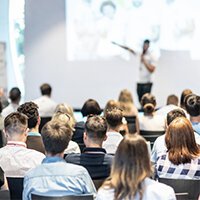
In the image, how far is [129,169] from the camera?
2.14 metres

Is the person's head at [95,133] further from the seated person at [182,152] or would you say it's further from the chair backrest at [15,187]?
the chair backrest at [15,187]

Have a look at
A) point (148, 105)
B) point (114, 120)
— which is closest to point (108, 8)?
point (148, 105)

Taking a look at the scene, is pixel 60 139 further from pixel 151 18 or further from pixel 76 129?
pixel 151 18

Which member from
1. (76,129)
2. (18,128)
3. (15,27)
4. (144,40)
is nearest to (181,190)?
(18,128)

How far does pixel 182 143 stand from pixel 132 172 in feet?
Answer: 3.53

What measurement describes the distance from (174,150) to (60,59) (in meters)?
7.79

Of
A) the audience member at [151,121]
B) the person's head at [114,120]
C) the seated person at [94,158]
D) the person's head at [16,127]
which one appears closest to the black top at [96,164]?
the seated person at [94,158]

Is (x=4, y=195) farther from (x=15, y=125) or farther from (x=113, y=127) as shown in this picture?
(x=113, y=127)

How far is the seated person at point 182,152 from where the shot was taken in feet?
10.3

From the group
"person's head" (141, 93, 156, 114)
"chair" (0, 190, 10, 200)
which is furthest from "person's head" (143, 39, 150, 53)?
"chair" (0, 190, 10, 200)

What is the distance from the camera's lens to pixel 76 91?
1075 centimetres

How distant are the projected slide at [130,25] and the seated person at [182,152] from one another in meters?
7.10

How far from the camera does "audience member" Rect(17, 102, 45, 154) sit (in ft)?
12.8

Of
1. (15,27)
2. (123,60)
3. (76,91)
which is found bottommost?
(76,91)
